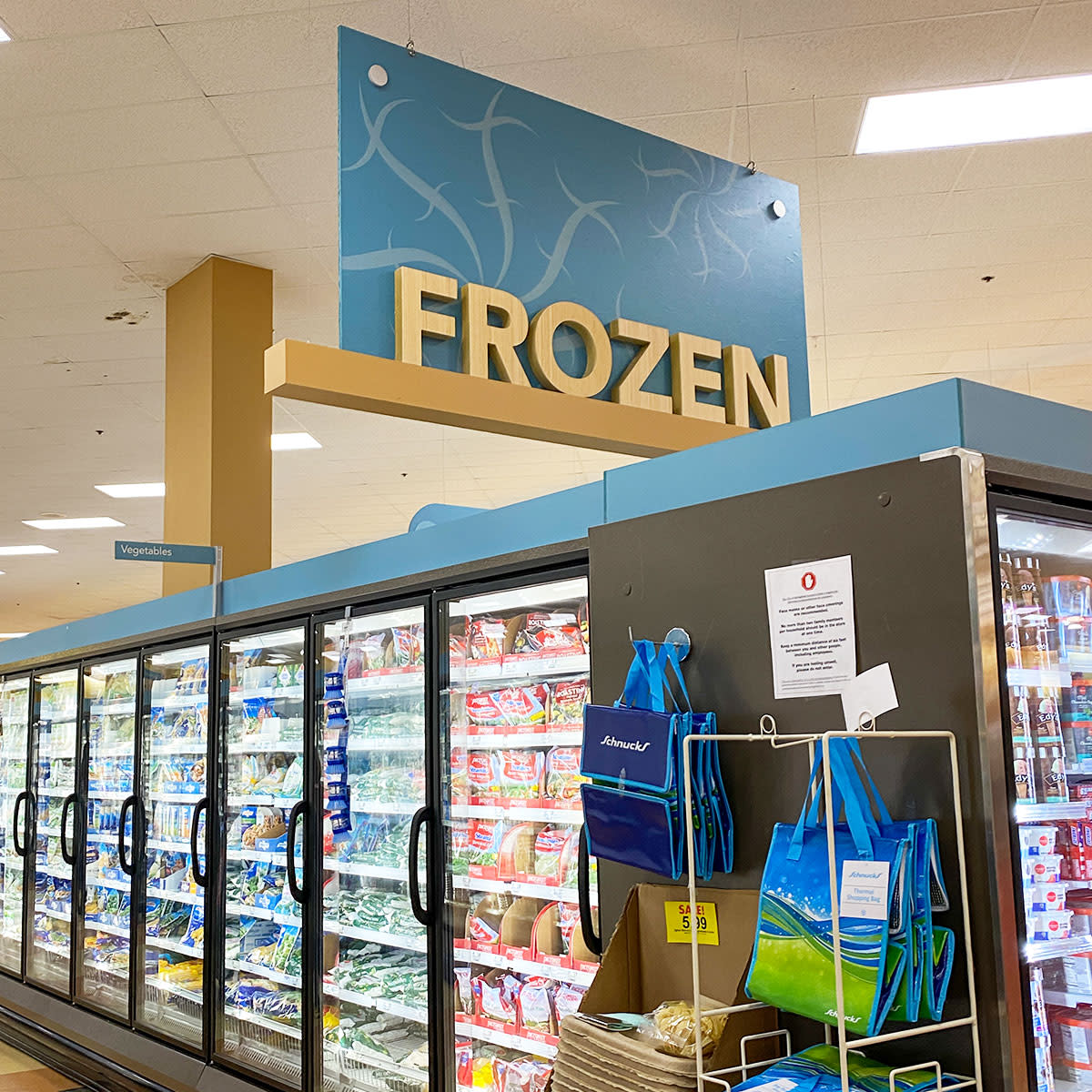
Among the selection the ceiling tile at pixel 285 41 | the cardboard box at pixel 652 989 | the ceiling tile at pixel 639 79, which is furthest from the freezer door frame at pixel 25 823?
the cardboard box at pixel 652 989

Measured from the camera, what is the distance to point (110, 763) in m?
6.12

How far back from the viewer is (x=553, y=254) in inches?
132

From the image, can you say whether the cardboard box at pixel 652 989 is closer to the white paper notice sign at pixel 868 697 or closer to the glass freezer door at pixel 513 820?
the white paper notice sign at pixel 868 697

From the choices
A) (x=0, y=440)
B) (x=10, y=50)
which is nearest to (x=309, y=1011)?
(x=10, y=50)

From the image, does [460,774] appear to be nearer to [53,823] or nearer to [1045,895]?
[1045,895]

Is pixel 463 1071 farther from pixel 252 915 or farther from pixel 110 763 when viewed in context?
pixel 110 763

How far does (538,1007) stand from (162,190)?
3778 millimetres

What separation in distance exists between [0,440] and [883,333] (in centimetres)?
651

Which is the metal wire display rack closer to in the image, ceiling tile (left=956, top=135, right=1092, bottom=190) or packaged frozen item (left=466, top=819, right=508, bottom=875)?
packaged frozen item (left=466, top=819, right=508, bottom=875)

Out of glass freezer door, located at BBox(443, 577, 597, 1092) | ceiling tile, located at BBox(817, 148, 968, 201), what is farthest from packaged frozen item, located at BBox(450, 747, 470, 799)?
ceiling tile, located at BBox(817, 148, 968, 201)

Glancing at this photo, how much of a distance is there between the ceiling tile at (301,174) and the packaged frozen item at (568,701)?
258 centimetres

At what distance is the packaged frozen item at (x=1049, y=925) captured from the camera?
2209 mm

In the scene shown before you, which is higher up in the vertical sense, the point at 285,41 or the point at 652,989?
the point at 285,41

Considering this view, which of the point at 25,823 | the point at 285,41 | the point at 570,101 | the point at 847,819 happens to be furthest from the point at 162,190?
the point at 847,819
